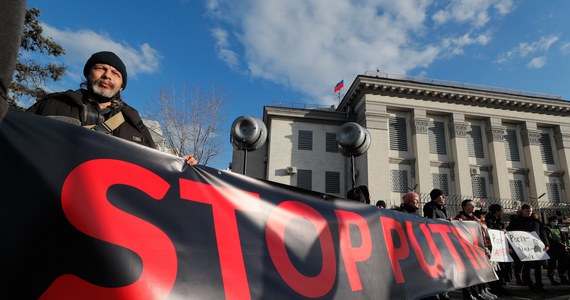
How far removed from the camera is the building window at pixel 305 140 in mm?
28094

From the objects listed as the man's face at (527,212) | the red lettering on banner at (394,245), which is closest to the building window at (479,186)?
the man's face at (527,212)

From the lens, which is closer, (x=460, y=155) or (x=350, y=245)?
(x=350, y=245)

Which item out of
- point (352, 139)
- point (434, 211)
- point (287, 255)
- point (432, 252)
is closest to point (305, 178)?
point (352, 139)

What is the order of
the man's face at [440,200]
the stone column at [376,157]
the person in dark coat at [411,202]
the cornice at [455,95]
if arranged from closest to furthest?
the person in dark coat at [411,202]
the man's face at [440,200]
the stone column at [376,157]
the cornice at [455,95]

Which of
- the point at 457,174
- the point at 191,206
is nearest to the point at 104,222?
the point at 191,206

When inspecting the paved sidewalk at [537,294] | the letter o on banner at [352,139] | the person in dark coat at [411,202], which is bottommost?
the paved sidewalk at [537,294]

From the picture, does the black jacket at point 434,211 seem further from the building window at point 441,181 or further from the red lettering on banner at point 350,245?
the building window at point 441,181

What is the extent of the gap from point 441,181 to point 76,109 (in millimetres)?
27859

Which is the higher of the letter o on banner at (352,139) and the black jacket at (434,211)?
the letter o on banner at (352,139)

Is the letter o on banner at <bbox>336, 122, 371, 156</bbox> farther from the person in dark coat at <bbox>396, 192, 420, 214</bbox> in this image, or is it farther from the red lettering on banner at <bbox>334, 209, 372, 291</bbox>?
the red lettering on banner at <bbox>334, 209, 372, 291</bbox>

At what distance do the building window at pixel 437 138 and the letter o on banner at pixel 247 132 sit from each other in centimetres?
2287

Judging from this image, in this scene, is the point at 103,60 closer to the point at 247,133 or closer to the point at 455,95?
the point at 247,133

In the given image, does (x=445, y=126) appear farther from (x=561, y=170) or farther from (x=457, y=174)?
(x=561, y=170)

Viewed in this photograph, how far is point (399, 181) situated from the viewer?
25234 mm
